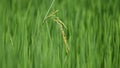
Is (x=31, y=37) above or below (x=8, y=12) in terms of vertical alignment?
below

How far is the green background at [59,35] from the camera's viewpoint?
5.74 ft

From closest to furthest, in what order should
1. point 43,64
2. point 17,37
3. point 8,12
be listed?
point 43,64 < point 17,37 < point 8,12

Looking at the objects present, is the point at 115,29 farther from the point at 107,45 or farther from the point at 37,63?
the point at 37,63

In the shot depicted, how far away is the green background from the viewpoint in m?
1.75

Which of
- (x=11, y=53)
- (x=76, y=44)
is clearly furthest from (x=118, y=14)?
(x=11, y=53)

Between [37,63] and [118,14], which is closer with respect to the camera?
[37,63]

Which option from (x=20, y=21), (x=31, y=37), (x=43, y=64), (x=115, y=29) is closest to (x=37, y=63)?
(x=43, y=64)

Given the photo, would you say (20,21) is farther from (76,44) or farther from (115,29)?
(115,29)

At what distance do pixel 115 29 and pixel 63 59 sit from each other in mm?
417

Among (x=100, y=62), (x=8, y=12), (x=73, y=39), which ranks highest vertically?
(x=8, y=12)

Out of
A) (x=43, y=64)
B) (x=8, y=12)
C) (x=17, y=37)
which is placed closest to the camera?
(x=43, y=64)

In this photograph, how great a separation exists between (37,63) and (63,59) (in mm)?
128

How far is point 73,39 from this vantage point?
6.16 ft

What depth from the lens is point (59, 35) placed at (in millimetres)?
1881
